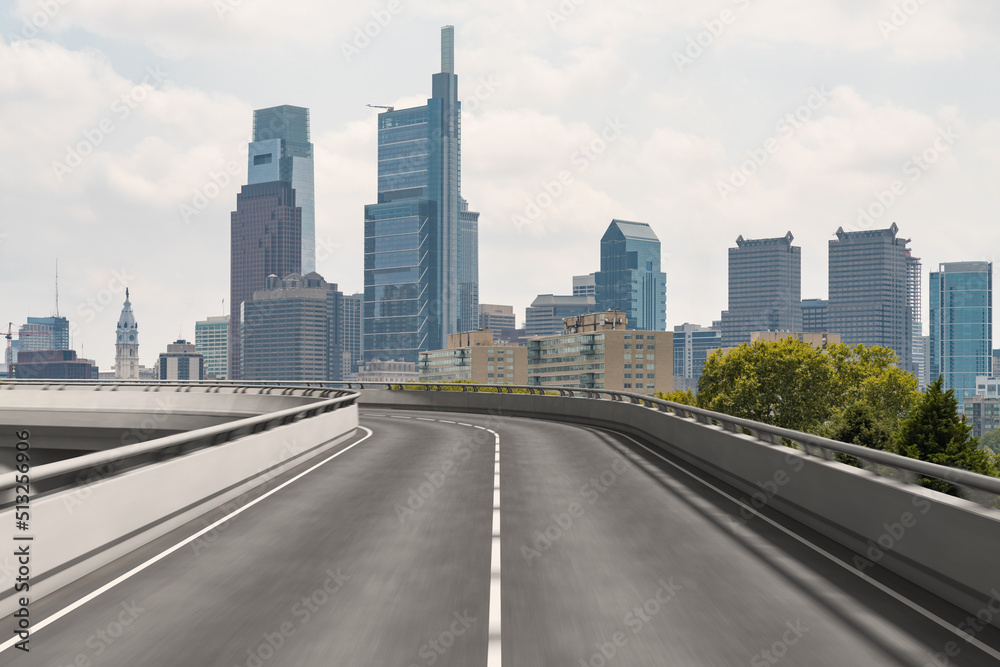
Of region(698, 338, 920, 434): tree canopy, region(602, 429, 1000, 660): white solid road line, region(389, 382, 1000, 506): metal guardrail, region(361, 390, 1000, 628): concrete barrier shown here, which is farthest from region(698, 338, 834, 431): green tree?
region(602, 429, 1000, 660): white solid road line

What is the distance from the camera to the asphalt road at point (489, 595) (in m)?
6.07

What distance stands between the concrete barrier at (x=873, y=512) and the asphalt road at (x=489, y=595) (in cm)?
25

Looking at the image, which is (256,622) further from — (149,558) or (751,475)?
(751,475)

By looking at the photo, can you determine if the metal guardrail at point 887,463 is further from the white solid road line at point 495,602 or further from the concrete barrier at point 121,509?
the concrete barrier at point 121,509

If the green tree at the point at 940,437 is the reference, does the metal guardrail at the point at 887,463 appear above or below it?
above

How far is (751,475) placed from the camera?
46.8ft

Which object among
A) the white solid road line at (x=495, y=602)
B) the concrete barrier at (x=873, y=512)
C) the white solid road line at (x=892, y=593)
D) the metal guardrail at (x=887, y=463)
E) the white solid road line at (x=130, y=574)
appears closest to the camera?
the white solid road line at (x=495, y=602)

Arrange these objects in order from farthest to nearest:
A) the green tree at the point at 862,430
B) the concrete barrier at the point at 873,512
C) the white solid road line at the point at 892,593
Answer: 1. the green tree at the point at 862,430
2. the concrete barrier at the point at 873,512
3. the white solid road line at the point at 892,593

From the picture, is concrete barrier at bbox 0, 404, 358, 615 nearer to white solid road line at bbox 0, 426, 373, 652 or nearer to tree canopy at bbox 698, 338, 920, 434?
white solid road line at bbox 0, 426, 373, 652

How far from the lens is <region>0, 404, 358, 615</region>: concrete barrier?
24.5 ft

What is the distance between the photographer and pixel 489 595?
7641 mm

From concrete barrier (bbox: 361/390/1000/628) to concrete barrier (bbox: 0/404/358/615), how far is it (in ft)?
24.5

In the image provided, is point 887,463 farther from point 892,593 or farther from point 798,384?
point 798,384

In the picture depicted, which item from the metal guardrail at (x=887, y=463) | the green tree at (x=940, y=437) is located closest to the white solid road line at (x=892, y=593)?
the metal guardrail at (x=887, y=463)
